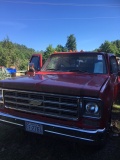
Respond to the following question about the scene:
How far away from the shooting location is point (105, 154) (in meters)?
4.27

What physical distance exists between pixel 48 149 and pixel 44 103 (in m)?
1.12

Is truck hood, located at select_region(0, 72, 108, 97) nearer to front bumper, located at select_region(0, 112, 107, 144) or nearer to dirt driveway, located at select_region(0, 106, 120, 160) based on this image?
front bumper, located at select_region(0, 112, 107, 144)

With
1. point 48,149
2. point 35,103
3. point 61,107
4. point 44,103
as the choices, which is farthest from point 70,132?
point 48,149

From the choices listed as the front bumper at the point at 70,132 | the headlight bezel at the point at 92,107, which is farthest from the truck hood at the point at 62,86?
the front bumper at the point at 70,132

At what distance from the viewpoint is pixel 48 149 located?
4492 millimetres

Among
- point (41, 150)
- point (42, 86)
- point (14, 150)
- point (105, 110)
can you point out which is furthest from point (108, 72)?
point (14, 150)

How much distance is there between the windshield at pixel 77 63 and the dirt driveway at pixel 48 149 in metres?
1.59

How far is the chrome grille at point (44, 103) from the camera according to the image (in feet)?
12.1

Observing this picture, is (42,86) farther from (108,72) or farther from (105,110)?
(108,72)

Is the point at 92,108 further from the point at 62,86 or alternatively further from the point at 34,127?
the point at 34,127

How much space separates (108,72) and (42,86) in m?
1.78

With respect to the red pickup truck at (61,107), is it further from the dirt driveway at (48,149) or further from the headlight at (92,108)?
the dirt driveway at (48,149)

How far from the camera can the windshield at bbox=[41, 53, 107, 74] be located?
517cm

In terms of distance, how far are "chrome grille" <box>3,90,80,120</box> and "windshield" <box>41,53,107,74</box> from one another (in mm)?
1589
